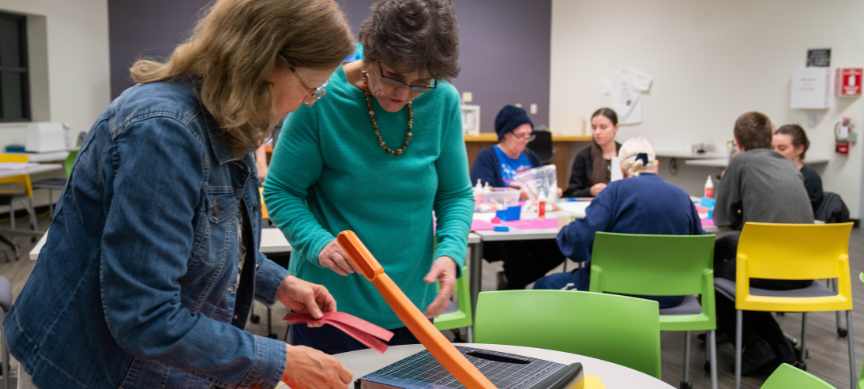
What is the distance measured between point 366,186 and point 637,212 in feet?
5.41

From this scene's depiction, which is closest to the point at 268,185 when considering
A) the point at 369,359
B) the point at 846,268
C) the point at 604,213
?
the point at 369,359

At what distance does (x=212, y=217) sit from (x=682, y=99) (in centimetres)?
869

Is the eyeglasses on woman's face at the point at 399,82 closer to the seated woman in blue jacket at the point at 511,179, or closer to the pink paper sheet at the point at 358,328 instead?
the pink paper sheet at the point at 358,328

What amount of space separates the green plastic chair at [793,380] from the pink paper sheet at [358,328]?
0.76 metres

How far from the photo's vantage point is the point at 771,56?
8156mm

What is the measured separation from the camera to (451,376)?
4.22ft

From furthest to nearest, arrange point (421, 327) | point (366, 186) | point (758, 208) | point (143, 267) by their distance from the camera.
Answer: point (758, 208) < point (366, 186) < point (421, 327) < point (143, 267)

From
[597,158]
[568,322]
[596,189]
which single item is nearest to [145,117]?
[568,322]

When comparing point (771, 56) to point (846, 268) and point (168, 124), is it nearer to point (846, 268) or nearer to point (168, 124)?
point (846, 268)

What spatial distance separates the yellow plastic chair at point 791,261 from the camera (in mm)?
3266

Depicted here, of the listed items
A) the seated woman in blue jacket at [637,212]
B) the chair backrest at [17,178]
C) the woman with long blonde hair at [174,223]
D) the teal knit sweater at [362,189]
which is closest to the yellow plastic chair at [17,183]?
the chair backrest at [17,178]

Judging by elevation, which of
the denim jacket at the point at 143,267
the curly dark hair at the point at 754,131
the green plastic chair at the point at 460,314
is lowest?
the green plastic chair at the point at 460,314

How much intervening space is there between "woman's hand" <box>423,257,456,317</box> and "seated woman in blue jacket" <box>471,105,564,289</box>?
109 inches

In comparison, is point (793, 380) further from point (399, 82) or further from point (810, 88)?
point (810, 88)
